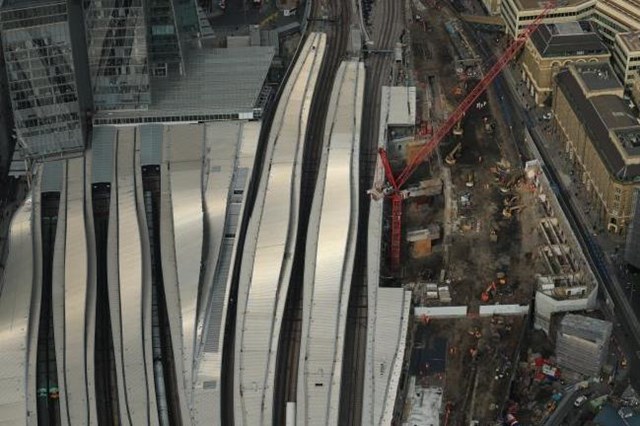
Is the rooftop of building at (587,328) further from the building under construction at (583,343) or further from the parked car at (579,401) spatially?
the parked car at (579,401)

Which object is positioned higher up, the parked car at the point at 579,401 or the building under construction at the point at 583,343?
the building under construction at the point at 583,343

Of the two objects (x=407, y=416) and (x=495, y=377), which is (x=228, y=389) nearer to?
(x=407, y=416)

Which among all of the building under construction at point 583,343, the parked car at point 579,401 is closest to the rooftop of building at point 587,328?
the building under construction at point 583,343

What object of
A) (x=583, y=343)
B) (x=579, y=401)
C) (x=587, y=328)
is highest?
(x=587, y=328)

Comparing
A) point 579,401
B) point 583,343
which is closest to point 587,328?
point 583,343

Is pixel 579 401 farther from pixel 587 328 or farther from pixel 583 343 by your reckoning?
pixel 587 328

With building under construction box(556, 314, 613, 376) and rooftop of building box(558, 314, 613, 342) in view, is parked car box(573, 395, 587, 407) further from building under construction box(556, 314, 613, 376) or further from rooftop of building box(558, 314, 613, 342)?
rooftop of building box(558, 314, 613, 342)

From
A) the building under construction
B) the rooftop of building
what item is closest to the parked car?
the building under construction

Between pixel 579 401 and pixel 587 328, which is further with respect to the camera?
pixel 587 328
